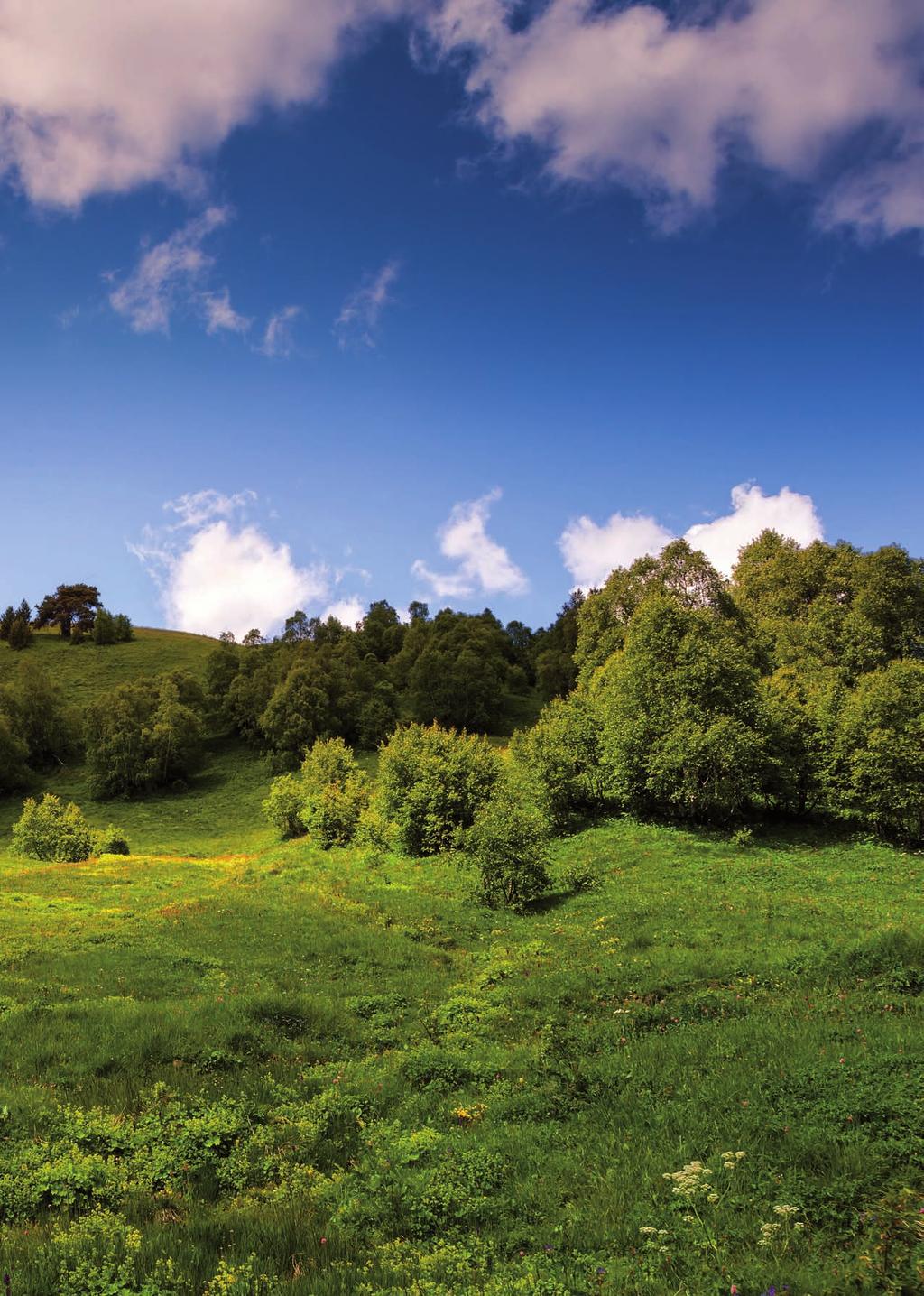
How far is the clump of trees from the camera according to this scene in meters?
79.5

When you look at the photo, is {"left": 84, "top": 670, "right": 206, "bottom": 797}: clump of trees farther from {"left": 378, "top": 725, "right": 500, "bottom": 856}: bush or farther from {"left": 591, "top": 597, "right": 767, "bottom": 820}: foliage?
{"left": 591, "top": 597, "right": 767, "bottom": 820}: foliage

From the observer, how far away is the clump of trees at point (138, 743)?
261 feet

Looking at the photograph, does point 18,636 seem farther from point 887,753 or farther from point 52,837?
point 887,753

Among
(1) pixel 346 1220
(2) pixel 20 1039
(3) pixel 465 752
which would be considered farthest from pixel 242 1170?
(3) pixel 465 752

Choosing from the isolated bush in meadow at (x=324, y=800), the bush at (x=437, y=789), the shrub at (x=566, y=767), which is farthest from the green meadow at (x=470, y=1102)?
the isolated bush in meadow at (x=324, y=800)

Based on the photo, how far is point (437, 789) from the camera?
36.8 meters

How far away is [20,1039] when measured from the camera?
481 inches

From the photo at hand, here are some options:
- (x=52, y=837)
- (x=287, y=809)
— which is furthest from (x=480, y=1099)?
(x=52, y=837)

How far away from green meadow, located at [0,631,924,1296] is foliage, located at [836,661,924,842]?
13.0 metres

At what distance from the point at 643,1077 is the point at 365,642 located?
413 feet

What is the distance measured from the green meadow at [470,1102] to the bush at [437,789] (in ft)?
45.4

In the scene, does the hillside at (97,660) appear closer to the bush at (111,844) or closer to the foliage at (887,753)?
the bush at (111,844)

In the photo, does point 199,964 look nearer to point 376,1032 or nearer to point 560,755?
point 376,1032

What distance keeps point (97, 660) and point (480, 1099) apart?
131 metres
